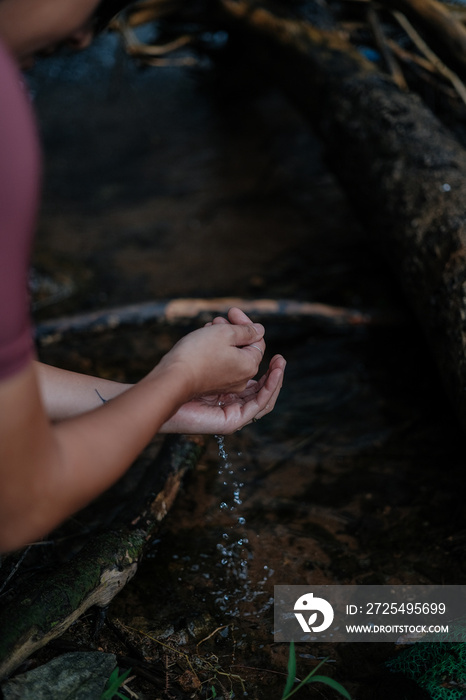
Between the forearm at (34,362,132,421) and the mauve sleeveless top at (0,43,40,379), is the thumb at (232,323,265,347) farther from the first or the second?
the mauve sleeveless top at (0,43,40,379)

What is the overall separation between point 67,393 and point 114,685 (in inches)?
30.9

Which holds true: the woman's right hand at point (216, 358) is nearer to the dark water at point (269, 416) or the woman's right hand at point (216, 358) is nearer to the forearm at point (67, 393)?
the forearm at point (67, 393)

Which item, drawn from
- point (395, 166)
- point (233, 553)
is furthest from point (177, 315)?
point (233, 553)

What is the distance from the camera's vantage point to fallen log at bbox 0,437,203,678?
66.5 inches

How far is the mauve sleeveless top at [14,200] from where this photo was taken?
0.99 metres

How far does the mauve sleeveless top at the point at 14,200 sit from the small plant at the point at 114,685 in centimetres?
95

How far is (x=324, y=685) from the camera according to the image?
6.14 ft

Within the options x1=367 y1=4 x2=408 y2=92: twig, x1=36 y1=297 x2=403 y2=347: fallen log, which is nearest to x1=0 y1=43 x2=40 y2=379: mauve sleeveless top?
x1=36 y1=297 x2=403 y2=347: fallen log

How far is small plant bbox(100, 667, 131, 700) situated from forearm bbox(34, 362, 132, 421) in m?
0.70

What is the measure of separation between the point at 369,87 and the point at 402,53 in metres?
0.49

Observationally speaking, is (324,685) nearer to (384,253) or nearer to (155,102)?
(384,253)

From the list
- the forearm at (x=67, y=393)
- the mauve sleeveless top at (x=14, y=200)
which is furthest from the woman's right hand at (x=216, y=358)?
the mauve sleeveless top at (x=14, y=200)

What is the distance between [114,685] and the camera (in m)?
1.58

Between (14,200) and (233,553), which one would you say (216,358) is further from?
(233,553)
